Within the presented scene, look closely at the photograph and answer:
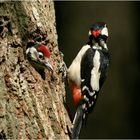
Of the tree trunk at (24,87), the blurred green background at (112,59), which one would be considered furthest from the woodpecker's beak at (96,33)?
the blurred green background at (112,59)

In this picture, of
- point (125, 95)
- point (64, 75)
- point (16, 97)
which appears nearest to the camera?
point (16, 97)

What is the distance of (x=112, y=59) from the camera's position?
8492mm

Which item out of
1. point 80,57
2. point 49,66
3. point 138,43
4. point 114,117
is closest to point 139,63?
point 138,43

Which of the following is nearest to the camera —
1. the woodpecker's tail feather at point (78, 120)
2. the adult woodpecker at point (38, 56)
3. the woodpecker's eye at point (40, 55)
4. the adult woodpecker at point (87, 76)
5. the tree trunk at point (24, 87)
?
the tree trunk at point (24, 87)

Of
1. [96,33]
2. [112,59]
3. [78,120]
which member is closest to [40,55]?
[78,120]

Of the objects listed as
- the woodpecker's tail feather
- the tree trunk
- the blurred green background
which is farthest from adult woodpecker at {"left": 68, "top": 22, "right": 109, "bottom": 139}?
the blurred green background

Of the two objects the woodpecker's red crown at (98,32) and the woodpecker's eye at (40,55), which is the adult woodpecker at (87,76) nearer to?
the woodpecker's red crown at (98,32)

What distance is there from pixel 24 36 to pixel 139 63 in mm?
3659

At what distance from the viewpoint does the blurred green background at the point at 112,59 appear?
8.35 m

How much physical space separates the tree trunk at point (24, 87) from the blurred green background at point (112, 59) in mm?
3029

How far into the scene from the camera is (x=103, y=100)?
27.7ft

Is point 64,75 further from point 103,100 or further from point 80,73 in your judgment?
point 103,100

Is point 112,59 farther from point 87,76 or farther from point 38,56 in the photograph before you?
point 38,56

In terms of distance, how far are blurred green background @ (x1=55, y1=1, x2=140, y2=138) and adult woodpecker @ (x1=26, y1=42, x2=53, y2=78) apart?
3.11m
